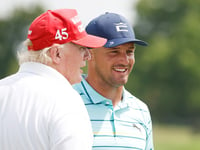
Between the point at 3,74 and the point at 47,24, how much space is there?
68.3 m

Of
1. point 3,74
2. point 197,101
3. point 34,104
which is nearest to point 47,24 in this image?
point 34,104

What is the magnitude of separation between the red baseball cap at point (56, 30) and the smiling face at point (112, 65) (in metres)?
1.26

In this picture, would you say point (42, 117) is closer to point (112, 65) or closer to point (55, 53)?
point (55, 53)

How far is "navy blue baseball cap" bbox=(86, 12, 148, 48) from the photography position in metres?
5.00

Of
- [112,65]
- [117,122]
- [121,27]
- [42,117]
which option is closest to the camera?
[42,117]

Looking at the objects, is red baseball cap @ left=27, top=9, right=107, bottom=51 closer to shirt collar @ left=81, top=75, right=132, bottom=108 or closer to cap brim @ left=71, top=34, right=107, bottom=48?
cap brim @ left=71, top=34, right=107, bottom=48

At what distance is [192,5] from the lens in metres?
65.0

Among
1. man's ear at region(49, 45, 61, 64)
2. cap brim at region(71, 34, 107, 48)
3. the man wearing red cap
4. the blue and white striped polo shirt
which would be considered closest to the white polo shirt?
the man wearing red cap

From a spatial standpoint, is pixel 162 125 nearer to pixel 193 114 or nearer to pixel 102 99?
pixel 193 114

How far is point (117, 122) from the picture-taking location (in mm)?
4828

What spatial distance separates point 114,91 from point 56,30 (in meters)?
1.45

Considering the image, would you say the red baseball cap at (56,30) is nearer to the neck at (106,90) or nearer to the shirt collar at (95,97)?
the shirt collar at (95,97)

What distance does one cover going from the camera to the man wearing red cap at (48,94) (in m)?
3.39

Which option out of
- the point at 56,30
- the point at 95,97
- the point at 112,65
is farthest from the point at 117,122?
the point at 56,30
